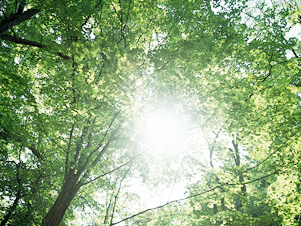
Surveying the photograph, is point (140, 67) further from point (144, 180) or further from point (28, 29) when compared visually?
point (144, 180)

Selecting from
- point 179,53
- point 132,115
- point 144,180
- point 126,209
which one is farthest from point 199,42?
point 126,209

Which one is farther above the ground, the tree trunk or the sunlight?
the sunlight

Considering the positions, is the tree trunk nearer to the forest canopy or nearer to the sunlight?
the forest canopy

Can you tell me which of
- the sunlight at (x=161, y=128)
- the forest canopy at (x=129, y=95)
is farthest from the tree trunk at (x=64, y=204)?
the sunlight at (x=161, y=128)

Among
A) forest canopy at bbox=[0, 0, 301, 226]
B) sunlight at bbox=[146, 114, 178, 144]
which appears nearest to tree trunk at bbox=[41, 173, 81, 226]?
forest canopy at bbox=[0, 0, 301, 226]

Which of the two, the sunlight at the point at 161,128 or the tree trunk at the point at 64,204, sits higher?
the sunlight at the point at 161,128

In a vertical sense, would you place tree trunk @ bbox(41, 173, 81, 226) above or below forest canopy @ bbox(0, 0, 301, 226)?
below

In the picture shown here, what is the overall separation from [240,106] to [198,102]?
168cm

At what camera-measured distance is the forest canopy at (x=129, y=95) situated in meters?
4.13

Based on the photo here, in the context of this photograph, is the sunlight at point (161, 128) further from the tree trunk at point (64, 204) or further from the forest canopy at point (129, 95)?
the tree trunk at point (64, 204)

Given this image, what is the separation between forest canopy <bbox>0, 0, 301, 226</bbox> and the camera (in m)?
4.13

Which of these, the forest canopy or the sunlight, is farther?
the sunlight

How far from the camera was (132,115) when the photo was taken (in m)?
5.79

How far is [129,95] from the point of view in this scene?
436 cm
